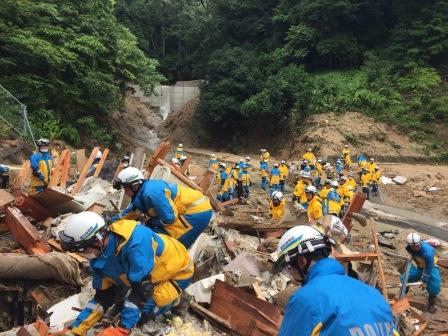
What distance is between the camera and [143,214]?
491cm

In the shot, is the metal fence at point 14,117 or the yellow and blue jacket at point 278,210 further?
the metal fence at point 14,117

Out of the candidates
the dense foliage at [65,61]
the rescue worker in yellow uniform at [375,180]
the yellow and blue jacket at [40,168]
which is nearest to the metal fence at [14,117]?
the dense foliage at [65,61]

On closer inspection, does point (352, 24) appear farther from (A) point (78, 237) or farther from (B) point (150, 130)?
(A) point (78, 237)

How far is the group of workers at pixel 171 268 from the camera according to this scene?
1.95m

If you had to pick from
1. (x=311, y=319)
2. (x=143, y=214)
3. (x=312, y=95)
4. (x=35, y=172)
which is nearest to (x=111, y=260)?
(x=143, y=214)

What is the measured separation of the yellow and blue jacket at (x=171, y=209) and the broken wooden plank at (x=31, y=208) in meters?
2.59

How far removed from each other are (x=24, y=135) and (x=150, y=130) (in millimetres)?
21215

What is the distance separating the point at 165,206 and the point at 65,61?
14.4m

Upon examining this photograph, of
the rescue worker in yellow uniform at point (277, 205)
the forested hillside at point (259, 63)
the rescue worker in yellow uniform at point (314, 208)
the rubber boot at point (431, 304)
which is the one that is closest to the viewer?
the rubber boot at point (431, 304)

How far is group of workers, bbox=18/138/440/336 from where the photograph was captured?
1950mm

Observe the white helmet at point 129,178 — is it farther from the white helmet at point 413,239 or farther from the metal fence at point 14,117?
the metal fence at point 14,117

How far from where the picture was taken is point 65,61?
1703cm

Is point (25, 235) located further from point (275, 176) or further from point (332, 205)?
point (275, 176)

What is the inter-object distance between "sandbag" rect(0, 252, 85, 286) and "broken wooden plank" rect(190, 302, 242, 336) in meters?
1.66
